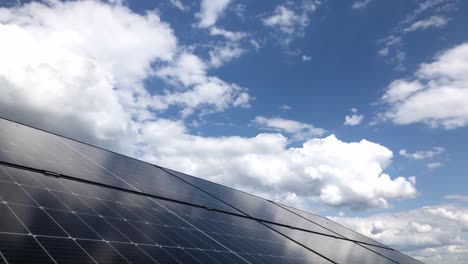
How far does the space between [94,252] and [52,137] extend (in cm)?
1250

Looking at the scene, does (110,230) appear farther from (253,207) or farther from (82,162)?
(253,207)

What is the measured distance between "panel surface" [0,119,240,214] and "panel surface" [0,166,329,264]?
4.34 ft

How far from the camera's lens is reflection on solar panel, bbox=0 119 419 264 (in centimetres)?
773

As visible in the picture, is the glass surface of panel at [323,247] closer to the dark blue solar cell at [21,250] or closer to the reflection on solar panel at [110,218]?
the reflection on solar panel at [110,218]

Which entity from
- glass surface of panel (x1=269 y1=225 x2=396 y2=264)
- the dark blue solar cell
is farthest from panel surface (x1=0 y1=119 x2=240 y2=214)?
the dark blue solar cell

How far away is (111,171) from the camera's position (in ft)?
54.7

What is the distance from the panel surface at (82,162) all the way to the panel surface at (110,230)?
1324 millimetres

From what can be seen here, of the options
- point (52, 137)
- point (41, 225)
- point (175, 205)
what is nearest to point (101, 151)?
point (52, 137)

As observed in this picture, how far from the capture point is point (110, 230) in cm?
949

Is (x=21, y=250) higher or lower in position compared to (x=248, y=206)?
lower

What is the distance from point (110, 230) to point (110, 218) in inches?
36.4

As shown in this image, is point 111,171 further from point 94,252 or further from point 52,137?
point 94,252

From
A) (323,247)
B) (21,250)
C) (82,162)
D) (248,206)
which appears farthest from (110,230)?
(248,206)

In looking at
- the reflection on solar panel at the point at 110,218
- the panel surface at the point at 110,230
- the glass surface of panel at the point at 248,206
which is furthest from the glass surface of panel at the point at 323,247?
the panel surface at the point at 110,230
